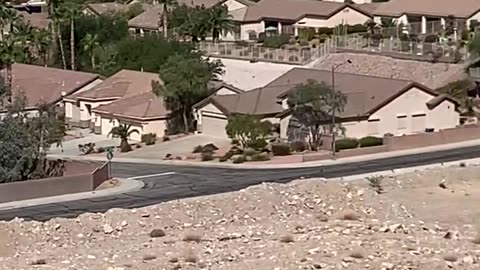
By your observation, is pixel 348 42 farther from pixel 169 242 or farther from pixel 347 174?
pixel 169 242

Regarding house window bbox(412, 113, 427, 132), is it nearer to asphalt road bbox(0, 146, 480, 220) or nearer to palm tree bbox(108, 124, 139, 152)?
asphalt road bbox(0, 146, 480, 220)

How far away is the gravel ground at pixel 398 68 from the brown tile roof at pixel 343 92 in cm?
993

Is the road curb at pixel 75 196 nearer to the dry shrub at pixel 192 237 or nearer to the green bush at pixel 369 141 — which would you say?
the green bush at pixel 369 141

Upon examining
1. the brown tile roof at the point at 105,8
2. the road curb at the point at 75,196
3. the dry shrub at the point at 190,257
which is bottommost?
the road curb at the point at 75,196

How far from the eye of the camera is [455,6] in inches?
4938

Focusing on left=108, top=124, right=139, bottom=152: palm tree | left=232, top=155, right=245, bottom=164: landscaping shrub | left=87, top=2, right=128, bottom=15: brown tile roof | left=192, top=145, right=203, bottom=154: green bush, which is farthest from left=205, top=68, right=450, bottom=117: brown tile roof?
left=87, top=2, right=128, bottom=15: brown tile roof

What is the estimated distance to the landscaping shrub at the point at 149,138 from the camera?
93125 millimetres

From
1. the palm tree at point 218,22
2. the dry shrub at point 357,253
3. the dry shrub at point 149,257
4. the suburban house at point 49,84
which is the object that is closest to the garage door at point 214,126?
the suburban house at point 49,84

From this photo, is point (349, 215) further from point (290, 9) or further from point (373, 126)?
point (290, 9)

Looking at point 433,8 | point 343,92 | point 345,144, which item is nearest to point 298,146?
point 345,144

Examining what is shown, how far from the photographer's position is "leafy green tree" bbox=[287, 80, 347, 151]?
84625mm

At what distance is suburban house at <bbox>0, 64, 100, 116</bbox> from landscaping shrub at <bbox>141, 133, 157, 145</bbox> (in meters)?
14.5

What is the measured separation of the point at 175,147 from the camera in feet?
295

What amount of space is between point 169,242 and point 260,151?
44.2 meters
